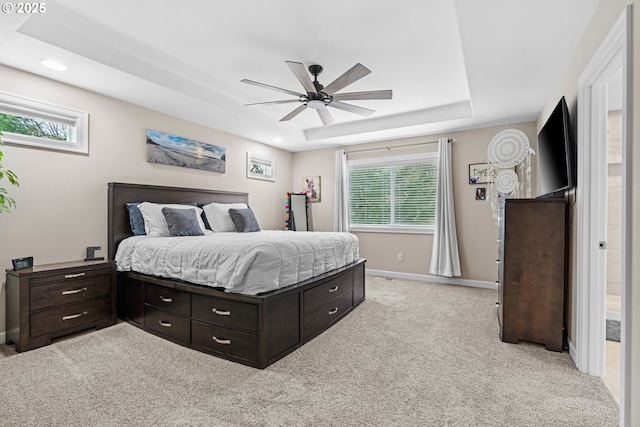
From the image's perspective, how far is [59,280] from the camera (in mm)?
2812

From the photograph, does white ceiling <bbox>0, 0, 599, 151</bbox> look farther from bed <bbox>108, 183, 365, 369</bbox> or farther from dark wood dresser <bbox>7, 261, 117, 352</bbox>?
dark wood dresser <bbox>7, 261, 117, 352</bbox>

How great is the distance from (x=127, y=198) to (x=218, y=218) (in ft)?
3.60

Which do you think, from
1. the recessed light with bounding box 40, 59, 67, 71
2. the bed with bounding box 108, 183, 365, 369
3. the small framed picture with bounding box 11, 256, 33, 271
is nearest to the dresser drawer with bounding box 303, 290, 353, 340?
the bed with bounding box 108, 183, 365, 369

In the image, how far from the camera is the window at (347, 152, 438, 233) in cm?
537

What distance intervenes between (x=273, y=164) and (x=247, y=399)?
4753mm

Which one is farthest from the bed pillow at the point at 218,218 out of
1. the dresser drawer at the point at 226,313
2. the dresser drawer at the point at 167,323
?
the dresser drawer at the point at 226,313

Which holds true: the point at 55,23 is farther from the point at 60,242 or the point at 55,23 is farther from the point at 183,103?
the point at 60,242

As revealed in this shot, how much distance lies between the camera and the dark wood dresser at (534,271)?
2578 millimetres

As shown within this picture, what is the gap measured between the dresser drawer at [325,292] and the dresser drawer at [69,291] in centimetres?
211

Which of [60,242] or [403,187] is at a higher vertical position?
[403,187]

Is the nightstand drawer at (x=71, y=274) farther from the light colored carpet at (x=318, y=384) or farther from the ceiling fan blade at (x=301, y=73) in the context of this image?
the ceiling fan blade at (x=301, y=73)

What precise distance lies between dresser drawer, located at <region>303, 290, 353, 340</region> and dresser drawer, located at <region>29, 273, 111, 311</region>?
2113 millimetres

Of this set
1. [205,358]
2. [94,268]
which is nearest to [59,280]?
[94,268]

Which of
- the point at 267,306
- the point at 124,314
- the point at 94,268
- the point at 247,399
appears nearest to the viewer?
the point at 247,399
